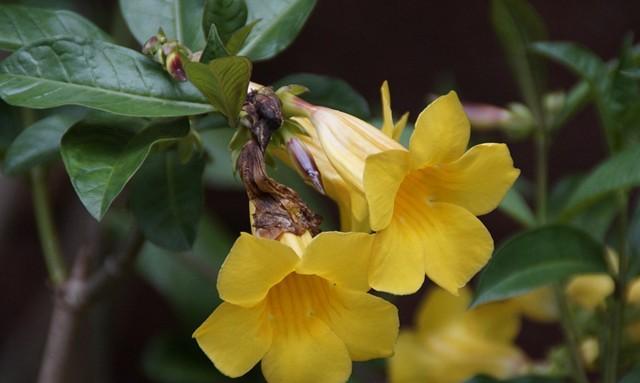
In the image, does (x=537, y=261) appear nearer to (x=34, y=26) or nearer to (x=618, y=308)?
(x=618, y=308)

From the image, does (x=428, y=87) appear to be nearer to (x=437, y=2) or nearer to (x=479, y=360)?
(x=437, y=2)

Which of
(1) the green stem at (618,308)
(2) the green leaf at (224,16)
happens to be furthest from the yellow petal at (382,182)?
(1) the green stem at (618,308)

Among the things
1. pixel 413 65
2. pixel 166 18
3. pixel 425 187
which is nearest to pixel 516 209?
pixel 425 187

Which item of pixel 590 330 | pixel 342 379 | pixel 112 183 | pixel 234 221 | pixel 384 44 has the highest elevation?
pixel 112 183

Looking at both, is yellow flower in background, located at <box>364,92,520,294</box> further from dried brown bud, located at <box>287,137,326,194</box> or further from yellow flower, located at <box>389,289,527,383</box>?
yellow flower, located at <box>389,289,527,383</box>

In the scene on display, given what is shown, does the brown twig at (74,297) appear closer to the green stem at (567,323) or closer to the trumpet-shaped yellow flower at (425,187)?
the trumpet-shaped yellow flower at (425,187)

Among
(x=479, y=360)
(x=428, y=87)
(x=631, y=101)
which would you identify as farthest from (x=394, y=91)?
(x=631, y=101)
